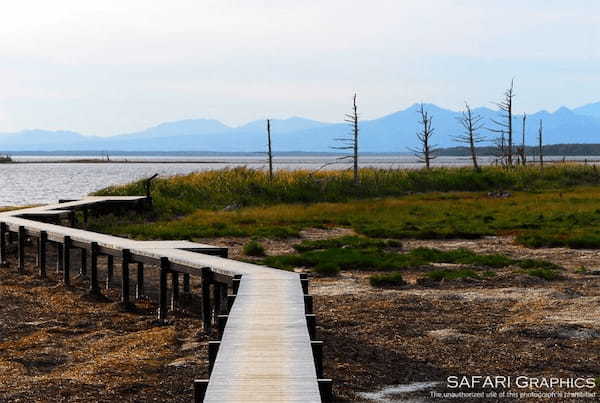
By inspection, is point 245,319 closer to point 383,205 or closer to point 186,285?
point 186,285

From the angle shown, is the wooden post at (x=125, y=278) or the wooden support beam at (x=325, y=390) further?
the wooden post at (x=125, y=278)

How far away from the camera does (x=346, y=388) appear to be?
29.9ft

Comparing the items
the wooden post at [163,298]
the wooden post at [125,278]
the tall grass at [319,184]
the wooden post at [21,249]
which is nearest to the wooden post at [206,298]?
the wooden post at [163,298]

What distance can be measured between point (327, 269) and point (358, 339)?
223 inches

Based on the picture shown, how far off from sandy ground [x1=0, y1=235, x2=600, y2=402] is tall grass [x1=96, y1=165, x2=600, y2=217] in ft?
57.6

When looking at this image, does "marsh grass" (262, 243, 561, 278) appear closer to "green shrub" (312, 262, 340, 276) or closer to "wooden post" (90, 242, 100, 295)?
"green shrub" (312, 262, 340, 276)

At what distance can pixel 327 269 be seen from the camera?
1694cm

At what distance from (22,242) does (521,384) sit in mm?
13166

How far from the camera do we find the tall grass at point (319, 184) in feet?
113

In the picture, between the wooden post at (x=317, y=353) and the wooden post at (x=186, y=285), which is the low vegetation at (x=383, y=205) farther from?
the wooden post at (x=317, y=353)

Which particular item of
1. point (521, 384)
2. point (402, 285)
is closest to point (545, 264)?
point (402, 285)

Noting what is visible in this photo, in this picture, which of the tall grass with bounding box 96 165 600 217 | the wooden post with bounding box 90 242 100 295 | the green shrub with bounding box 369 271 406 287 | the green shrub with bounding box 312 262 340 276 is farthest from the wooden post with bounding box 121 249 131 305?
the tall grass with bounding box 96 165 600 217

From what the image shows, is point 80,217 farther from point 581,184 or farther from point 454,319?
point 581,184

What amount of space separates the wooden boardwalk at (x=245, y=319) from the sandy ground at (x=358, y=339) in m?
0.75
